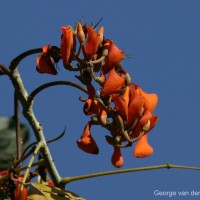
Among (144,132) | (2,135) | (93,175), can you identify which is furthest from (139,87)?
(2,135)

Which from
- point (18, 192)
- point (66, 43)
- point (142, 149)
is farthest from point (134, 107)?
point (18, 192)

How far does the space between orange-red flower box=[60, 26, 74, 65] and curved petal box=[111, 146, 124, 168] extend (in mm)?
257

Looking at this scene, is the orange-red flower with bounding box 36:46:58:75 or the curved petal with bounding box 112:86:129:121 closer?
the curved petal with bounding box 112:86:129:121

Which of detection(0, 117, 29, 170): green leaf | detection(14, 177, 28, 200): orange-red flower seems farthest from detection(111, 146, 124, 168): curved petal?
detection(0, 117, 29, 170): green leaf

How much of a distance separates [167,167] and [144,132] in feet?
0.47

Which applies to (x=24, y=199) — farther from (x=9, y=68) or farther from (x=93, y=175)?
(x=9, y=68)

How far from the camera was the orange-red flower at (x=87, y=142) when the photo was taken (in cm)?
229

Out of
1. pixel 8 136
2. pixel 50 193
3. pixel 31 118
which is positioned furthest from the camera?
pixel 8 136

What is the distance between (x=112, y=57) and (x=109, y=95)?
106 mm

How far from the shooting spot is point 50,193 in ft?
7.28

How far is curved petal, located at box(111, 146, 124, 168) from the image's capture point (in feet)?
7.52

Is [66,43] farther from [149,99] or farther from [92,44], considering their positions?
[149,99]

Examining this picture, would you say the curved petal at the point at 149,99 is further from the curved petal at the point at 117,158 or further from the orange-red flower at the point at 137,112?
the curved petal at the point at 117,158

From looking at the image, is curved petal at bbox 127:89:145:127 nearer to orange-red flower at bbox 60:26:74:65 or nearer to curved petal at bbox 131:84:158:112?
curved petal at bbox 131:84:158:112
